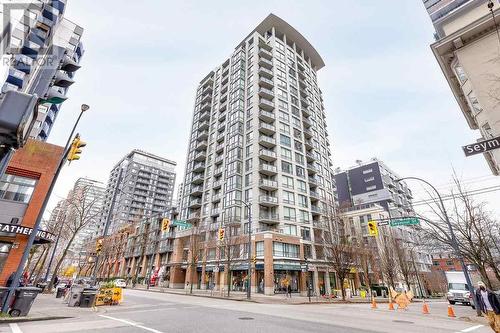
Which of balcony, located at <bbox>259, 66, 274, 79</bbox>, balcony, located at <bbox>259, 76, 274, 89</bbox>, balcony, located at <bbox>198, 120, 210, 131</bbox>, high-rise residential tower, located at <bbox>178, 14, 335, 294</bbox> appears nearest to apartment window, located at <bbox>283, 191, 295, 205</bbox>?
high-rise residential tower, located at <bbox>178, 14, 335, 294</bbox>

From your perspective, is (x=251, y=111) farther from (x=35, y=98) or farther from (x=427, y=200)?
(x=35, y=98)

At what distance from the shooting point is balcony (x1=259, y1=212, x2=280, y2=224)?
41700 millimetres

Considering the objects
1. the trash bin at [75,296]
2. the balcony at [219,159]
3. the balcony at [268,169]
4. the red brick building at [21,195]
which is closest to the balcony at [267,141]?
the balcony at [268,169]

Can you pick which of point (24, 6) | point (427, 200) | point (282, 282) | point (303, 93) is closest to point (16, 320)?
point (427, 200)

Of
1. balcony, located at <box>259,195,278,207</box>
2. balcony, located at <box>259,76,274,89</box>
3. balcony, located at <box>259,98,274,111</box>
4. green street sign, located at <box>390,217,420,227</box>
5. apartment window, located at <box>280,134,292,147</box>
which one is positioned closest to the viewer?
green street sign, located at <box>390,217,420,227</box>

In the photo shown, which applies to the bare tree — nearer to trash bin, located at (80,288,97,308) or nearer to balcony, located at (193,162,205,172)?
trash bin, located at (80,288,97,308)

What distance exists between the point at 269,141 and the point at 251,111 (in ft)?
28.5

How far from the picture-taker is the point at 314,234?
45812mm

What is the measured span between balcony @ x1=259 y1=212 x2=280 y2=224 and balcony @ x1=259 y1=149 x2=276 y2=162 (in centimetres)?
1017

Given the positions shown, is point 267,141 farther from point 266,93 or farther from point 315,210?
point 315,210

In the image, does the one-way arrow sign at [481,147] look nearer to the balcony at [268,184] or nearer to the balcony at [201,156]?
the balcony at [268,184]

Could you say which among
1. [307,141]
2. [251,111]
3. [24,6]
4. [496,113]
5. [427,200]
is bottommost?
[427,200]

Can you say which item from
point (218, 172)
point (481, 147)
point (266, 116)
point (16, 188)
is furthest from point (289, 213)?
point (481, 147)

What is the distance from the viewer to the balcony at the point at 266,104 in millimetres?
51516
